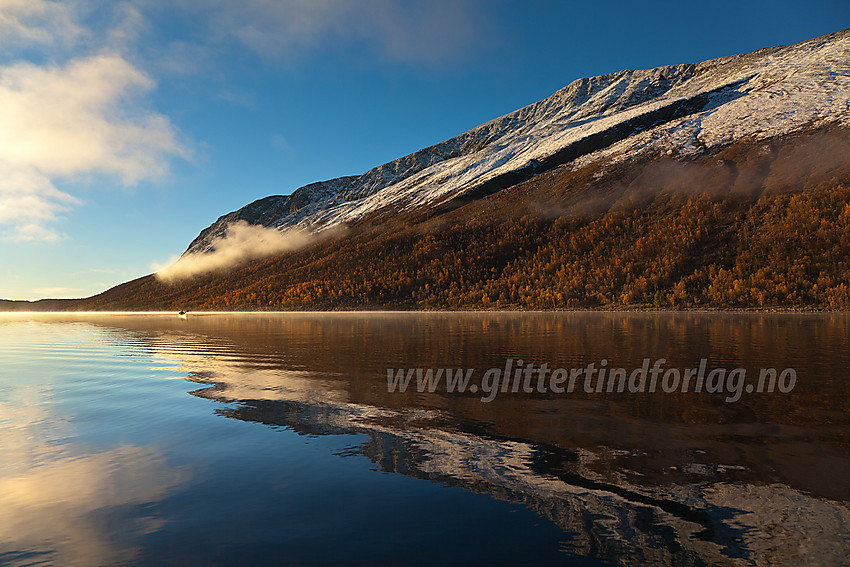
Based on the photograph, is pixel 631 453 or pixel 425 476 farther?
pixel 631 453

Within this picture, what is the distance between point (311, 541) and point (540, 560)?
3.72 meters

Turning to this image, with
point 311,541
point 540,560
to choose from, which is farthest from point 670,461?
point 311,541

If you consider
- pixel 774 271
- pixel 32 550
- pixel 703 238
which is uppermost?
pixel 703 238

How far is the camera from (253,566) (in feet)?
25.5

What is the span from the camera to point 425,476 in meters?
11.6

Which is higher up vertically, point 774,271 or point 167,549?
point 774,271

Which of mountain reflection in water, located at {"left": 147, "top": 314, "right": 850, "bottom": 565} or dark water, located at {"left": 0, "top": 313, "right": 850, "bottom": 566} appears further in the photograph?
mountain reflection in water, located at {"left": 147, "top": 314, "right": 850, "bottom": 565}

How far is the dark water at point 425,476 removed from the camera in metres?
8.25

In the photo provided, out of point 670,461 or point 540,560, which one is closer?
point 540,560

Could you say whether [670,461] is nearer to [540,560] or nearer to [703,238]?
[540,560]

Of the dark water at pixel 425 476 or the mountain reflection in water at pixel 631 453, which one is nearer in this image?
the dark water at pixel 425 476

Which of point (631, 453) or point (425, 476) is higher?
point (631, 453)

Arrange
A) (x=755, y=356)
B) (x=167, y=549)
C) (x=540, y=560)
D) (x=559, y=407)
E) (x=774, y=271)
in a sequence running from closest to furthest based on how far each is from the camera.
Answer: (x=540, y=560)
(x=167, y=549)
(x=559, y=407)
(x=755, y=356)
(x=774, y=271)

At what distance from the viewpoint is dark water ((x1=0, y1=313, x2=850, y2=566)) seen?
8.25 meters
